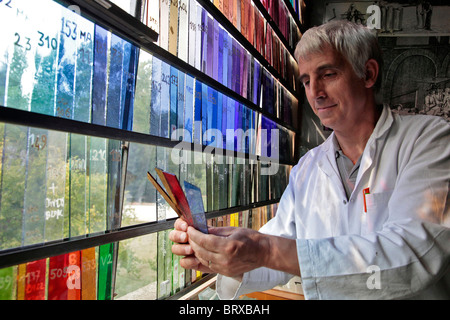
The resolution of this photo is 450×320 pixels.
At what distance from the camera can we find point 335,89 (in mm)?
1332

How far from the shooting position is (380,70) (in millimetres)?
1420

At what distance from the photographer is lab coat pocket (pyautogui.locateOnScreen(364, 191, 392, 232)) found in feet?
3.91

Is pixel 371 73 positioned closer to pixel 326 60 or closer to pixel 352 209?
pixel 326 60

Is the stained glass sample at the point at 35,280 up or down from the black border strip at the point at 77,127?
down

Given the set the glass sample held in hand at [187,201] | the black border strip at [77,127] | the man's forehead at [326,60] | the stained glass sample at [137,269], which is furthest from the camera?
the man's forehead at [326,60]

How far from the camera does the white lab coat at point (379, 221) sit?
2.71ft

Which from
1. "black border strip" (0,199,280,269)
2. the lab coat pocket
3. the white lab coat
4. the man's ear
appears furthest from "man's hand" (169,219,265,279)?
the man's ear

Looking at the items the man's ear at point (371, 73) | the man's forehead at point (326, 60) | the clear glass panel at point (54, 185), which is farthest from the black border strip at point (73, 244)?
the man's ear at point (371, 73)

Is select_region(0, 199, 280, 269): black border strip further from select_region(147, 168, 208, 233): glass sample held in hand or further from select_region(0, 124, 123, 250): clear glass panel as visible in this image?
select_region(147, 168, 208, 233): glass sample held in hand

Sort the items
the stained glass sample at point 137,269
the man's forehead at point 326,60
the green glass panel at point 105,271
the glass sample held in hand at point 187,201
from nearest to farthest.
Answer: the glass sample held in hand at point 187,201
the green glass panel at point 105,271
the stained glass sample at point 137,269
the man's forehead at point 326,60

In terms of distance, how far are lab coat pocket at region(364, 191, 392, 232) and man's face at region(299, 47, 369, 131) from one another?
32 cm

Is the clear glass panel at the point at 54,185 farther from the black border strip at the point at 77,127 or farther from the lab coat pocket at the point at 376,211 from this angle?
the lab coat pocket at the point at 376,211

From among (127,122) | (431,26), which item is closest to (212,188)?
(127,122)
